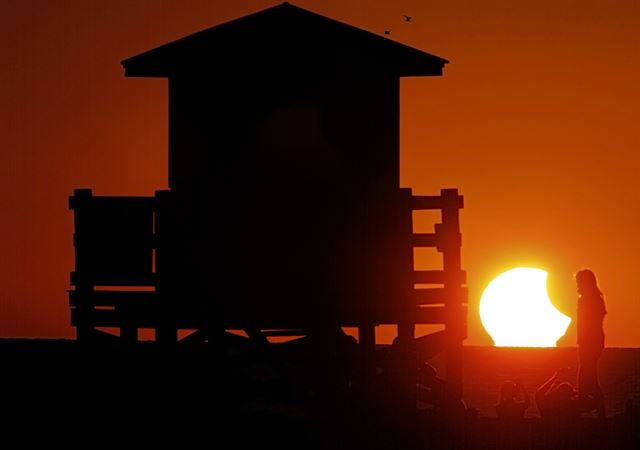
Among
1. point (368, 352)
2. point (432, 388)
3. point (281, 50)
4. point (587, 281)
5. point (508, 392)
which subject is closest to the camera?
point (508, 392)

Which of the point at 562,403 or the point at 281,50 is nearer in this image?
the point at 562,403

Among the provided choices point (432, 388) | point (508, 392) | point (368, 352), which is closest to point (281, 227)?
point (368, 352)

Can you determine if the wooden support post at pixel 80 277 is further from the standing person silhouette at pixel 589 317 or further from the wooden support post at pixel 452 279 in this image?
the standing person silhouette at pixel 589 317

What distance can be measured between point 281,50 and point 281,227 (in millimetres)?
2961

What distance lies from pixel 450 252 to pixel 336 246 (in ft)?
5.24

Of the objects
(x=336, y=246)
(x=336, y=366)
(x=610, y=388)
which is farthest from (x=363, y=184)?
(x=610, y=388)

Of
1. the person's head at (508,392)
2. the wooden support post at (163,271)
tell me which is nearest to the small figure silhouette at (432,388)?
the person's head at (508,392)

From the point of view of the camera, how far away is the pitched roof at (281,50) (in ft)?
77.9

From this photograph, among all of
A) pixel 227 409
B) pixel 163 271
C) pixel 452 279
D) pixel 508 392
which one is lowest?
pixel 227 409

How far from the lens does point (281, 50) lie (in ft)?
78.3

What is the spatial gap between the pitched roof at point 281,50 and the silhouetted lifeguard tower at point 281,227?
0.11ft

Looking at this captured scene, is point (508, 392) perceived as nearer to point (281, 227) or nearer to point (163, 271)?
point (281, 227)

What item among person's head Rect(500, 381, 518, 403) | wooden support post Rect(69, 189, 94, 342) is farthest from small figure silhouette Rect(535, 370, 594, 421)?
wooden support post Rect(69, 189, 94, 342)

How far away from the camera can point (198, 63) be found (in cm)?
2386
